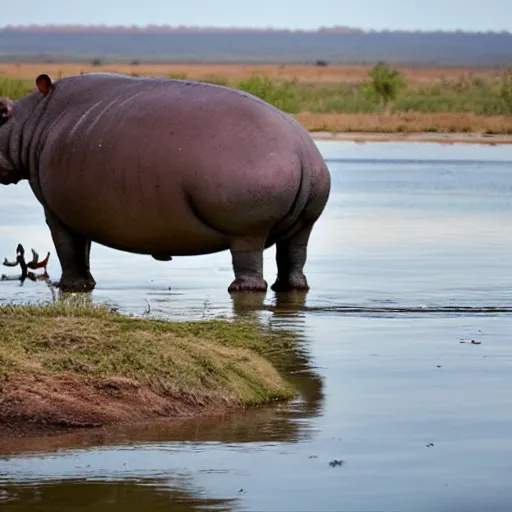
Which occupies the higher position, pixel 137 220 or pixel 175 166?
pixel 175 166

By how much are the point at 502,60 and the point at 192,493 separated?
183 m

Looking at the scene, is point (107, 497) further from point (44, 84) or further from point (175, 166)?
point (44, 84)

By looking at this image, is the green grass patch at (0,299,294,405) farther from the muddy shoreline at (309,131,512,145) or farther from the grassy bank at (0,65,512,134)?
the grassy bank at (0,65,512,134)

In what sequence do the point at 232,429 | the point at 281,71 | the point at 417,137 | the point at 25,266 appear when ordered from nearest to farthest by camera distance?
the point at 232,429 → the point at 25,266 → the point at 417,137 → the point at 281,71

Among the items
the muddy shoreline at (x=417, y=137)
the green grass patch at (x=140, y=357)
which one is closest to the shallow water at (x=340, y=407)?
the green grass patch at (x=140, y=357)

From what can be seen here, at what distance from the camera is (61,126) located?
1380 centimetres

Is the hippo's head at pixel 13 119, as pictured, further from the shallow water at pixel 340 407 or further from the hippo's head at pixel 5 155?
the shallow water at pixel 340 407

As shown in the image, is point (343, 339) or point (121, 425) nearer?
point (121, 425)

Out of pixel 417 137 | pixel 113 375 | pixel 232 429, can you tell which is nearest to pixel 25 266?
pixel 113 375

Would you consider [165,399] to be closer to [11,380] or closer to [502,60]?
[11,380]

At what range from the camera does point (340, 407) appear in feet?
29.1

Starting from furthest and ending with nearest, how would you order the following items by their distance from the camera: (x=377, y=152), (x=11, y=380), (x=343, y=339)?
(x=377, y=152)
(x=343, y=339)
(x=11, y=380)

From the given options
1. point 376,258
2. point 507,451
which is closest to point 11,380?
point 507,451

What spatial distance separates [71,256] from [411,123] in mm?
35046
